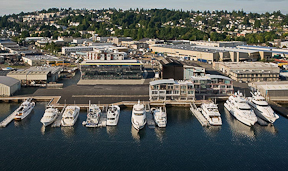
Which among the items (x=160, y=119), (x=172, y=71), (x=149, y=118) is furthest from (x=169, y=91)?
(x=172, y=71)

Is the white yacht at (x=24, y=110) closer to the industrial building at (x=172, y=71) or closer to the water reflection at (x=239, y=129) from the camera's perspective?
the industrial building at (x=172, y=71)

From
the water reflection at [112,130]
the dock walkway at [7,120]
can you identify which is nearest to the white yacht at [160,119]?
the water reflection at [112,130]

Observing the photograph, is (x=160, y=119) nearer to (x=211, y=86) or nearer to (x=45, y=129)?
(x=45, y=129)

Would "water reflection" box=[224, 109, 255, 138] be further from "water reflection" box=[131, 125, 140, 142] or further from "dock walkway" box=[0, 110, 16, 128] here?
"dock walkway" box=[0, 110, 16, 128]

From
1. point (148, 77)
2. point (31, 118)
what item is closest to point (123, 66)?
point (148, 77)

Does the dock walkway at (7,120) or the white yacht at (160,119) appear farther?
the dock walkway at (7,120)

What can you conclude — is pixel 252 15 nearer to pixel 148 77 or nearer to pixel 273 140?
pixel 148 77

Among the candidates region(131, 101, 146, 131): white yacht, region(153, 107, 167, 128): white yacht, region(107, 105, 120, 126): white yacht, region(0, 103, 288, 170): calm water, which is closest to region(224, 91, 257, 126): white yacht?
region(0, 103, 288, 170): calm water
